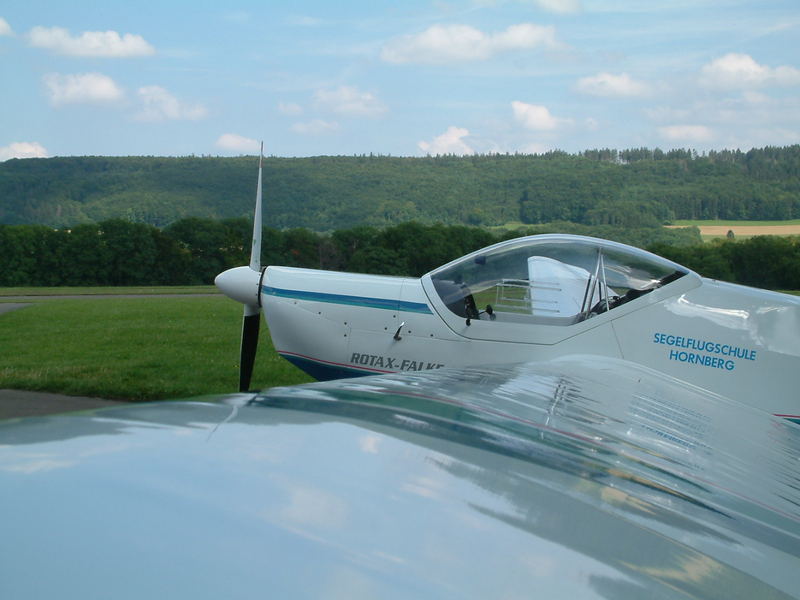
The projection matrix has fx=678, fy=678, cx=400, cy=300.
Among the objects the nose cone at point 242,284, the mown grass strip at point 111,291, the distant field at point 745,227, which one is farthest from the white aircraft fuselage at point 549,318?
the mown grass strip at point 111,291

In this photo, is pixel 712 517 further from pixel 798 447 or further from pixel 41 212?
pixel 41 212

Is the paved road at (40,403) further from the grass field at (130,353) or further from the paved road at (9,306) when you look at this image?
the paved road at (9,306)

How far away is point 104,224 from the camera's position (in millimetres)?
33531

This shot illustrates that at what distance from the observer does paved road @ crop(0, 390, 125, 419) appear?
812cm

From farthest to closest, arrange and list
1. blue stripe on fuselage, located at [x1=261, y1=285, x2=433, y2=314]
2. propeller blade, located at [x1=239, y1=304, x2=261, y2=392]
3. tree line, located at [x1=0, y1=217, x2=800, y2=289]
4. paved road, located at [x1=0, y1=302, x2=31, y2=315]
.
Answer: paved road, located at [x1=0, y1=302, x2=31, y2=315] → tree line, located at [x1=0, y1=217, x2=800, y2=289] → propeller blade, located at [x1=239, y1=304, x2=261, y2=392] → blue stripe on fuselage, located at [x1=261, y1=285, x2=433, y2=314]

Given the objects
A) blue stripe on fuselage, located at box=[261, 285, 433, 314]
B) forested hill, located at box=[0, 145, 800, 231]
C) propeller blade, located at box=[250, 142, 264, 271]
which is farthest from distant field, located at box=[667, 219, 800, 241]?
blue stripe on fuselage, located at box=[261, 285, 433, 314]

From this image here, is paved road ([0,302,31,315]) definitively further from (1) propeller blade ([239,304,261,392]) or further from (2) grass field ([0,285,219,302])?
(1) propeller blade ([239,304,261,392])

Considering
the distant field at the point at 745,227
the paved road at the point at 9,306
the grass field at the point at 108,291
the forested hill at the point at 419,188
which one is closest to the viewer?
the distant field at the point at 745,227

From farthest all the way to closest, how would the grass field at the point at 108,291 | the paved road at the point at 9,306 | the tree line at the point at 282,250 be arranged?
the grass field at the point at 108,291 → the paved road at the point at 9,306 → the tree line at the point at 282,250

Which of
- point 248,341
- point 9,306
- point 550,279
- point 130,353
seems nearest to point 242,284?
point 248,341

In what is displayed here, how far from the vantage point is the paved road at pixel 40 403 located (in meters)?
8.12

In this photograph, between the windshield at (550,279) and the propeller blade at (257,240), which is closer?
the windshield at (550,279)

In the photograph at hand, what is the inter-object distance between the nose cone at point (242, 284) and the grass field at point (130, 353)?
7.01 ft

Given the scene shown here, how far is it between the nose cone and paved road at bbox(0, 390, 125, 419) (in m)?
2.29
